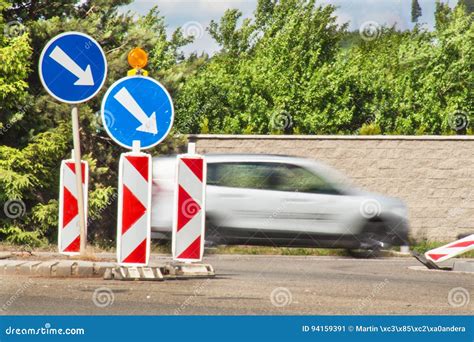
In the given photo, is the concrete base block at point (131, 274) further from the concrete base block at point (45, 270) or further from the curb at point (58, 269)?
the concrete base block at point (45, 270)

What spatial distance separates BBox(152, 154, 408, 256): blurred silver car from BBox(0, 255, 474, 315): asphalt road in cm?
57

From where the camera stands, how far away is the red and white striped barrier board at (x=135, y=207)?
29.6 feet

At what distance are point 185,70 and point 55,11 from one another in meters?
2.67

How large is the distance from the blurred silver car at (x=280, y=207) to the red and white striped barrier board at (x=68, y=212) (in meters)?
1.62

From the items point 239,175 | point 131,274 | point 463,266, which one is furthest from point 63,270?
point 463,266

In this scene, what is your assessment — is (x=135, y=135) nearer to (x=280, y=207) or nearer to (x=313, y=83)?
(x=280, y=207)

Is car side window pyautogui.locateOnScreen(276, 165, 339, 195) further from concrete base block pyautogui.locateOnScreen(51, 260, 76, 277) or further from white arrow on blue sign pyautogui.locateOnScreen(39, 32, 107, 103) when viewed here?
white arrow on blue sign pyautogui.locateOnScreen(39, 32, 107, 103)

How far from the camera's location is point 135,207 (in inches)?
356

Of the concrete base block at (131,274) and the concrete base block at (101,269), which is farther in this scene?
the concrete base block at (101,269)

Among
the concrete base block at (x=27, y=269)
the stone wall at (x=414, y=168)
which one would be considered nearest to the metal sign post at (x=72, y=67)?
the concrete base block at (x=27, y=269)

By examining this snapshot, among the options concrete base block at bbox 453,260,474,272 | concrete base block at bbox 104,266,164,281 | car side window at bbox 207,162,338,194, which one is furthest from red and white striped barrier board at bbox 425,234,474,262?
concrete base block at bbox 104,266,164,281

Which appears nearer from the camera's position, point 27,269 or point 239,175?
point 27,269

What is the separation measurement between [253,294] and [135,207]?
147cm
